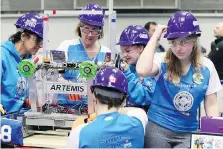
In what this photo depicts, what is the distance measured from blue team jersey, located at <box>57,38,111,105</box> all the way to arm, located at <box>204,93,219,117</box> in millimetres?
675

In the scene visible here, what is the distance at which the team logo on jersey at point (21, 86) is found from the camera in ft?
8.41

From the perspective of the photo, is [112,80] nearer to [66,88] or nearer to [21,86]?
[66,88]

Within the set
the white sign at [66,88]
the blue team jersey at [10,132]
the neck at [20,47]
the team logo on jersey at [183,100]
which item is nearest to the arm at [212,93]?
the team logo on jersey at [183,100]

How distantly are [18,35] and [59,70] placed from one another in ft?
1.19

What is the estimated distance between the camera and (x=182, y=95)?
2227 millimetres

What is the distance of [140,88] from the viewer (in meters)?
2.42

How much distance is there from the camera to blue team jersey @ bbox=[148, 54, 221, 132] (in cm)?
223

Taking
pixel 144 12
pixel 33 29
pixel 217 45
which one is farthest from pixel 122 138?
pixel 144 12

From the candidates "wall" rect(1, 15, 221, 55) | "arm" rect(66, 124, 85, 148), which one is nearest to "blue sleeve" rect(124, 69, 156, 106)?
"arm" rect(66, 124, 85, 148)

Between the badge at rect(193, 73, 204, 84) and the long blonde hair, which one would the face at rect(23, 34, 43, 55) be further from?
the badge at rect(193, 73, 204, 84)

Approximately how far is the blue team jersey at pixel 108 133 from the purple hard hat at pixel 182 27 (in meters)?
0.59

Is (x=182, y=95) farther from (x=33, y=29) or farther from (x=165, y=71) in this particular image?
(x=33, y=29)

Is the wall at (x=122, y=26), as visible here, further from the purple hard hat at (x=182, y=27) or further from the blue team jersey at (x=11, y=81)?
the purple hard hat at (x=182, y=27)

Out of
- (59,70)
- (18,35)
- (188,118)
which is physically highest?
(18,35)
